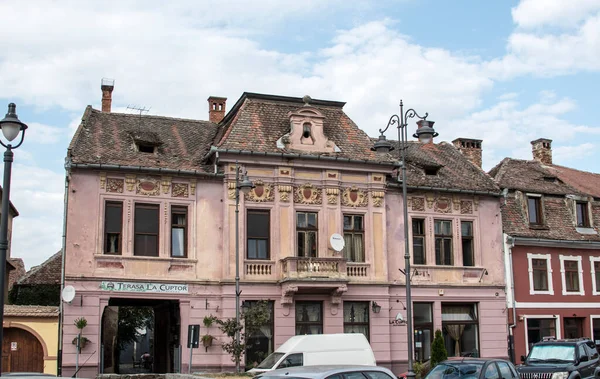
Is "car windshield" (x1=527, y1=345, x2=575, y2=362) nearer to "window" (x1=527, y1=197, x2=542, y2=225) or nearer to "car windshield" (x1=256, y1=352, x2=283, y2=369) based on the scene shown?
"car windshield" (x1=256, y1=352, x2=283, y2=369)

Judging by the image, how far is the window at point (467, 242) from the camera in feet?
108

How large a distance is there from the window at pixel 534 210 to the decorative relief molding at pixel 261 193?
1404 cm

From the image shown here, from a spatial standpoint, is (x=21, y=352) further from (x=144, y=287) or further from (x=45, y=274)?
(x=45, y=274)

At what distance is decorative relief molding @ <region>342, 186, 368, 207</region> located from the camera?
30.5 m

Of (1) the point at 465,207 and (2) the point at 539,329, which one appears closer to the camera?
(1) the point at 465,207

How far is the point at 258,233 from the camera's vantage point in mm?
29188

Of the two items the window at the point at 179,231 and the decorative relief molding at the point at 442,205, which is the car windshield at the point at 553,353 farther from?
the window at the point at 179,231

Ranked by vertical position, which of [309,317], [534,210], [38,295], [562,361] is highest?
[534,210]

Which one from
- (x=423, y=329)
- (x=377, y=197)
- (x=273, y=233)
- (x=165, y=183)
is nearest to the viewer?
(x=165, y=183)

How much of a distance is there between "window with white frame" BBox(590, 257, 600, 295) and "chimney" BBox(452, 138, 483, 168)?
7.47m


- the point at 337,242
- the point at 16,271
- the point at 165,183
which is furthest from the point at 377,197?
the point at 16,271

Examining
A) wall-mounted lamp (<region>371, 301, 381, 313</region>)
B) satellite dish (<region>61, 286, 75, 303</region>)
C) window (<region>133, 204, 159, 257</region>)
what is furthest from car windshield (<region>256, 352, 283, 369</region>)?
wall-mounted lamp (<region>371, 301, 381, 313</region>)

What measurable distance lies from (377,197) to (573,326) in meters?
12.1

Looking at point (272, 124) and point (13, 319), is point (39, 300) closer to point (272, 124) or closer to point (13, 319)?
point (13, 319)
